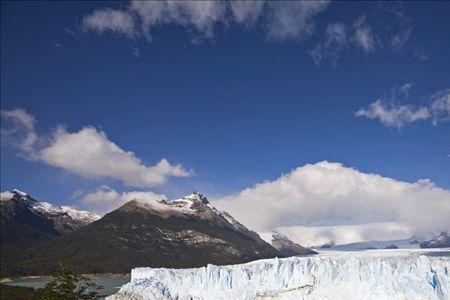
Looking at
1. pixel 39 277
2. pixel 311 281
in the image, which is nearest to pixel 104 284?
pixel 39 277

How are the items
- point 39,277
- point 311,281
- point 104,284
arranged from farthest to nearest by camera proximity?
point 39,277 < point 104,284 < point 311,281

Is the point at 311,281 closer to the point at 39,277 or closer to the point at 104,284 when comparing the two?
the point at 104,284

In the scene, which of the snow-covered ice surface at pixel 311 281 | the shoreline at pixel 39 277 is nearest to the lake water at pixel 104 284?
the shoreline at pixel 39 277

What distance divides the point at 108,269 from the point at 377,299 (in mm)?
165829

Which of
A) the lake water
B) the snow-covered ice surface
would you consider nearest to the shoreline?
the lake water

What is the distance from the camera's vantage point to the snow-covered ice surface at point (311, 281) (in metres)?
45.4

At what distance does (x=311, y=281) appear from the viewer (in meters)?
50.4

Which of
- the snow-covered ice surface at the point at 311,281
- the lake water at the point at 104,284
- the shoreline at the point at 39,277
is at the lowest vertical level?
the snow-covered ice surface at the point at 311,281

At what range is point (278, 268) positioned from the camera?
5453 cm

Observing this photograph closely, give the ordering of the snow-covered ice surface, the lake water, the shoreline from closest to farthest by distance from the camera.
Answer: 1. the snow-covered ice surface
2. the lake water
3. the shoreline

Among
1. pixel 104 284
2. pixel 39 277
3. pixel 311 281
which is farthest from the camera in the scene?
pixel 39 277

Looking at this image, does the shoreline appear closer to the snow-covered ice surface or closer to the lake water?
the lake water

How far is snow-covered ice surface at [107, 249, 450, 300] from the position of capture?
45438 mm

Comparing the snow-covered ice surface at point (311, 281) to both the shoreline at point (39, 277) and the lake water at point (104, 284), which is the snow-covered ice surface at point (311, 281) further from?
the shoreline at point (39, 277)
